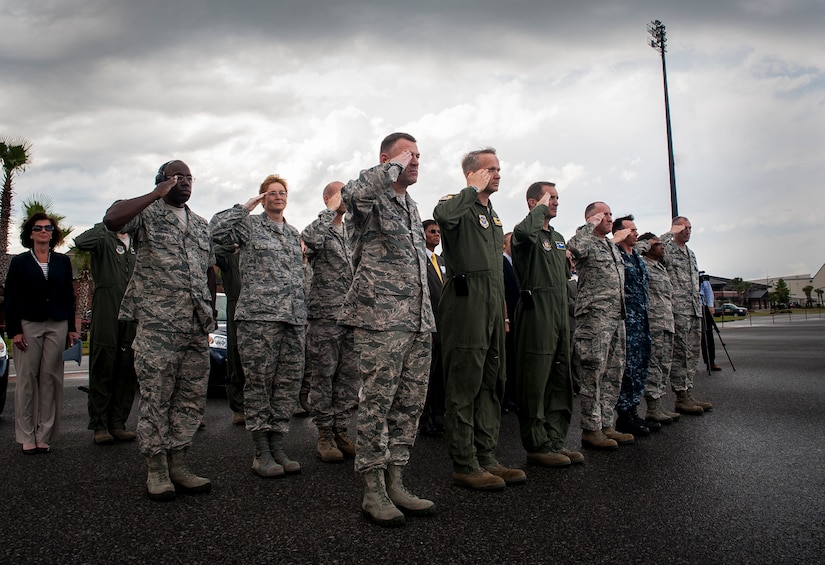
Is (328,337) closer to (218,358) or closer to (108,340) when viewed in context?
(108,340)

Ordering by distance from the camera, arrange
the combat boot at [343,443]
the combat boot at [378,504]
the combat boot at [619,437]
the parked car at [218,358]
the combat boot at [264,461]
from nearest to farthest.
Result: 1. the combat boot at [378,504]
2. the combat boot at [264,461]
3. the combat boot at [343,443]
4. the combat boot at [619,437]
5. the parked car at [218,358]

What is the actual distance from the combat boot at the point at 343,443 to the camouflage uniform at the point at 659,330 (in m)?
3.17

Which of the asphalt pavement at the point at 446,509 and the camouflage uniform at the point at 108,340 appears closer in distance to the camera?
the asphalt pavement at the point at 446,509

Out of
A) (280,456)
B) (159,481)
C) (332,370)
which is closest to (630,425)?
(332,370)

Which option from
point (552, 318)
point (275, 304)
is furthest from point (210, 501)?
point (552, 318)

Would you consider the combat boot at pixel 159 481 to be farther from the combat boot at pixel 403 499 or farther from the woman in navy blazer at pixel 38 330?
the woman in navy blazer at pixel 38 330

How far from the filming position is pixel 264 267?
4754mm

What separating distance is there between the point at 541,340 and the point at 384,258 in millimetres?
1618

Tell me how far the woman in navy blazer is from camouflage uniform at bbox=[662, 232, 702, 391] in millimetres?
6271

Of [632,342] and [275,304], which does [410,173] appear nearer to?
[275,304]

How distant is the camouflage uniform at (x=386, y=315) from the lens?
356 centimetres

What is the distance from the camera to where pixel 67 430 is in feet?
20.6

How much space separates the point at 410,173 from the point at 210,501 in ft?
7.56

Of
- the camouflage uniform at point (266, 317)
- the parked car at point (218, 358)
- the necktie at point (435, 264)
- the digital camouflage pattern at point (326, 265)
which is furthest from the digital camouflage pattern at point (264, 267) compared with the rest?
the parked car at point (218, 358)
